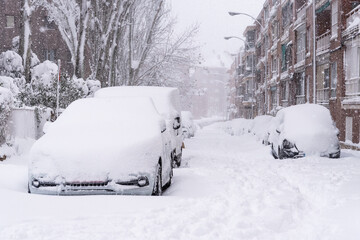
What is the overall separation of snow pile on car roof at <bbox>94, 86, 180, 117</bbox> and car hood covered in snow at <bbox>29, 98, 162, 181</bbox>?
3.44m

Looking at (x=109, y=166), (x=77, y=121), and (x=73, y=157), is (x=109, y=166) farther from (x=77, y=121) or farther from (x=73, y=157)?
(x=77, y=121)

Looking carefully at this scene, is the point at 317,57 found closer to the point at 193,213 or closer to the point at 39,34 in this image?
the point at 39,34

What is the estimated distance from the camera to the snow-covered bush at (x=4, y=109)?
11847 millimetres

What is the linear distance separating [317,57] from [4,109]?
76.6ft

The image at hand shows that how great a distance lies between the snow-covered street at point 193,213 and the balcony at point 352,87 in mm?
15781

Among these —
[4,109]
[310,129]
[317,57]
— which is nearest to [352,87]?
[317,57]

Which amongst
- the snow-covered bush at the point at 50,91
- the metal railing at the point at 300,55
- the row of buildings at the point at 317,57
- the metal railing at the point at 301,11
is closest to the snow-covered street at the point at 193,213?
the snow-covered bush at the point at 50,91

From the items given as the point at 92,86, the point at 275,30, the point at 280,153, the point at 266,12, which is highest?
the point at 266,12

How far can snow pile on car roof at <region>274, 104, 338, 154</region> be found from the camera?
13.9 metres

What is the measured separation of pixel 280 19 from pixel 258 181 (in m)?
37.7

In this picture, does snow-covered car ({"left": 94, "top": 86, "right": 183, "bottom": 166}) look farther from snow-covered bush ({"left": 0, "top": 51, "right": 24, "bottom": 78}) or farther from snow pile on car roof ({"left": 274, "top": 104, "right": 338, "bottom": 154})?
snow-covered bush ({"left": 0, "top": 51, "right": 24, "bottom": 78})

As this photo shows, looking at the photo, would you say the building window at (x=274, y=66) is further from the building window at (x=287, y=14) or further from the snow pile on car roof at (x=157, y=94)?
the snow pile on car roof at (x=157, y=94)

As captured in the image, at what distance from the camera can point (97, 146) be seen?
266 inches

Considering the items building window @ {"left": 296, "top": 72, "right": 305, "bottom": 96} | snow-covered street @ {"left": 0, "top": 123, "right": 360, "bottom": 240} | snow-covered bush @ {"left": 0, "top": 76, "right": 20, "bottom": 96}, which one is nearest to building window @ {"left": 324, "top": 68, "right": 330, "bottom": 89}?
building window @ {"left": 296, "top": 72, "right": 305, "bottom": 96}
